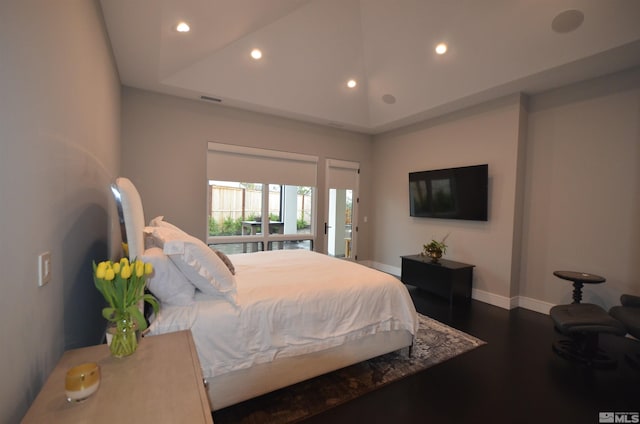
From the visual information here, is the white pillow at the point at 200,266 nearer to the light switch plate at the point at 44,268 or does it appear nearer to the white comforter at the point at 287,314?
the white comforter at the point at 287,314

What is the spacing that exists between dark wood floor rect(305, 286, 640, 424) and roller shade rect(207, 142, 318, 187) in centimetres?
367

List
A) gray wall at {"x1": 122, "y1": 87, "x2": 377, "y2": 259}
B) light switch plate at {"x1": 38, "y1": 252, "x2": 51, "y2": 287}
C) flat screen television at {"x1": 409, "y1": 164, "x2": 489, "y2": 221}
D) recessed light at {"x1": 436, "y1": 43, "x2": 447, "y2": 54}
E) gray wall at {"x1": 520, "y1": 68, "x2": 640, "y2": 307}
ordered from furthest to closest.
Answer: flat screen television at {"x1": 409, "y1": 164, "x2": 489, "y2": 221} → gray wall at {"x1": 122, "y1": 87, "x2": 377, "y2": 259} → recessed light at {"x1": 436, "y1": 43, "x2": 447, "y2": 54} → gray wall at {"x1": 520, "y1": 68, "x2": 640, "y2": 307} → light switch plate at {"x1": 38, "y1": 252, "x2": 51, "y2": 287}

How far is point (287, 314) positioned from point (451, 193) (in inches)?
146

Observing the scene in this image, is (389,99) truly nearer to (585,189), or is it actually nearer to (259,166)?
(259,166)

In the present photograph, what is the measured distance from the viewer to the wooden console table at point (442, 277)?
13.4ft

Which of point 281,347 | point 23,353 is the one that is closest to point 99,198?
point 23,353

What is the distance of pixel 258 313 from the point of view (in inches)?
75.2

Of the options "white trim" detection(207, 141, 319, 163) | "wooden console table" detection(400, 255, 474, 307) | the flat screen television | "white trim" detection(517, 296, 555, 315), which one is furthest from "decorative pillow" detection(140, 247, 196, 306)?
"white trim" detection(517, 296, 555, 315)

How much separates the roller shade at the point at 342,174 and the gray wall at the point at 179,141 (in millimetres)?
935

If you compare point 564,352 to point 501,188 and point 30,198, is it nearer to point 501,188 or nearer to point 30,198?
point 501,188

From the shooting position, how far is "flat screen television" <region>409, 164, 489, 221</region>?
4285 mm

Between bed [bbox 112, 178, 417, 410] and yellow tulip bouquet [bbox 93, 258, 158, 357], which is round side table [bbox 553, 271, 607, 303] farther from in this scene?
yellow tulip bouquet [bbox 93, 258, 158, 357]

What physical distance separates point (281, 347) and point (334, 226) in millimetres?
4079

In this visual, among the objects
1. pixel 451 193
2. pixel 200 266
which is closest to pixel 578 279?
pixel 451 193
